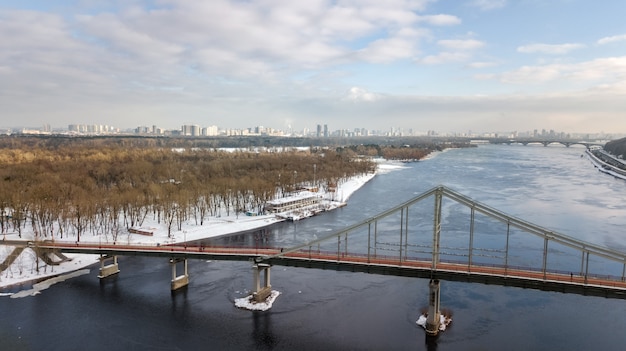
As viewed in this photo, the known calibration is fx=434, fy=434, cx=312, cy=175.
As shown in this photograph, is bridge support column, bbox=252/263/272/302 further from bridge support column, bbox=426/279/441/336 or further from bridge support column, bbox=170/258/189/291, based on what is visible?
bridge support column, bbox=426/279/441/336

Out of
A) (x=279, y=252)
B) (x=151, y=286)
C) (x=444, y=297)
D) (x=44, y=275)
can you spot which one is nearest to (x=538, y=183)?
(x=444, y=297)

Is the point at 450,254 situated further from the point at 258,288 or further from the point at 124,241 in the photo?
the point at 124,241

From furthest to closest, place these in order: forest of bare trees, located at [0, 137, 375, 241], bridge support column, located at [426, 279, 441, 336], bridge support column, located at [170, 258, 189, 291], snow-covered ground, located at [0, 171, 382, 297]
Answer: forest of bare trees, located at [0, 137, 375, 241] < snow-covered ground, located at [0, 171, 382, 297] < bridge support column, located at [170, 258, 189, 291] < bridge support column, located at [426, 279, 441, 336]

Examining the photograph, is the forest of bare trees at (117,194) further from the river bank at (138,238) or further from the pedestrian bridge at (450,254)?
the pedestrian bridge at (450,254)

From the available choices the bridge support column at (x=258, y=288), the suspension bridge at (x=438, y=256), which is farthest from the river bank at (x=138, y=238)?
the bridge support column at (x=258, y=288)

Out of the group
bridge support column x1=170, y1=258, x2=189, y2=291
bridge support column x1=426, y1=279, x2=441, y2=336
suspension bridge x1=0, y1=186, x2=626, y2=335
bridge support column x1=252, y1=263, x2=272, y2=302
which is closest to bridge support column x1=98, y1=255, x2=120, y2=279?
suspension bridge x1=0, y1=186, x2=626, y2=335

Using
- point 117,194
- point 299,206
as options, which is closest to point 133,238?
point 117,194
